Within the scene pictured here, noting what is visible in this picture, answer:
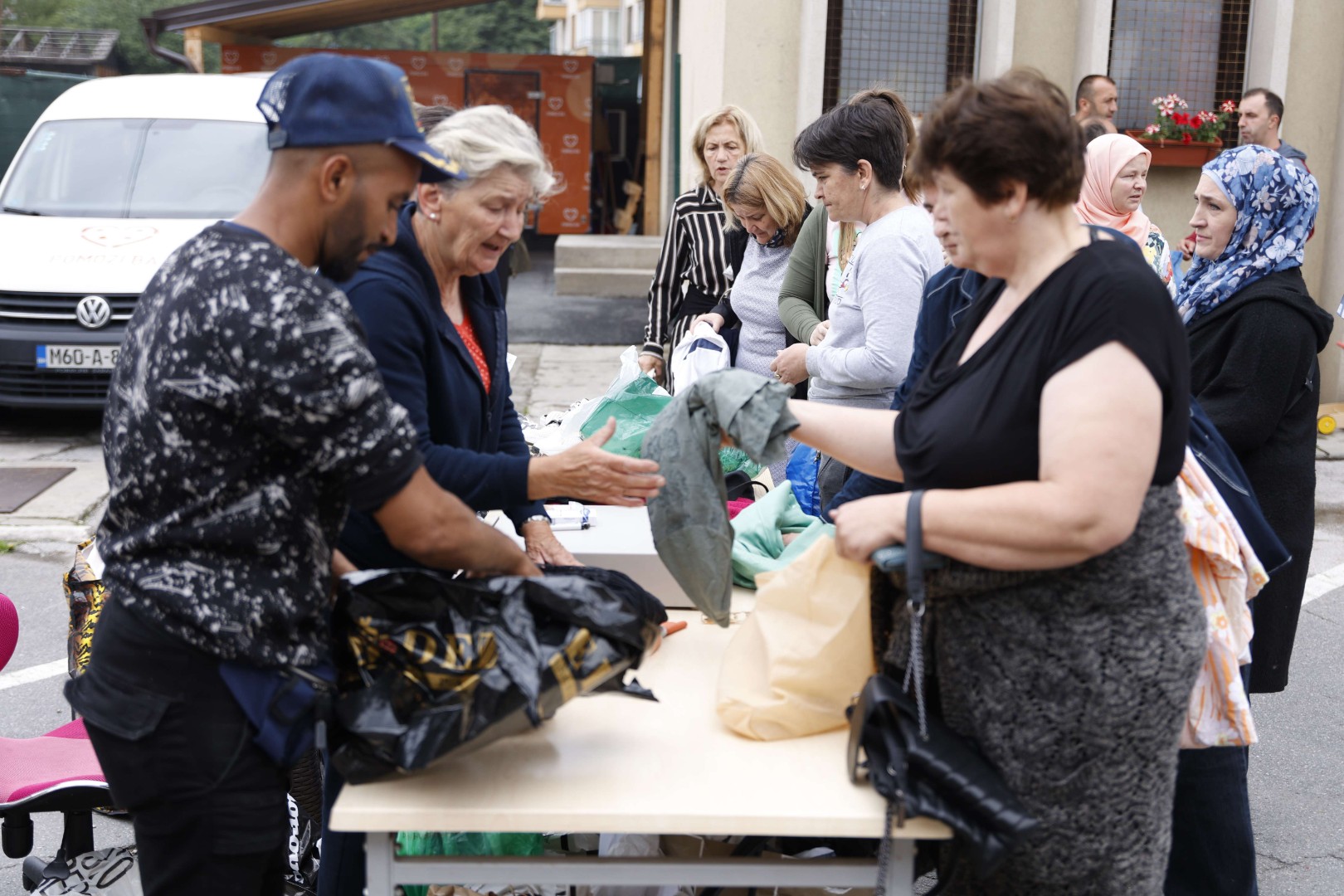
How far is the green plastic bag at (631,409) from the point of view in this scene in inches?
149

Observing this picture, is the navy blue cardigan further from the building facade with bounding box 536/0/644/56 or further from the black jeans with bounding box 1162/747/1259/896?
the building facade with bounding box 536/0/644/56

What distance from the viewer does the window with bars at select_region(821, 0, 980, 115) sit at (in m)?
8.76

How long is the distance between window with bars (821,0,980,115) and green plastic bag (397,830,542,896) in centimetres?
694

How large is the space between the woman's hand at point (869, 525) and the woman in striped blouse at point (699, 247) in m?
3.23

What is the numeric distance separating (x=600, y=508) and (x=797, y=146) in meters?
1.25

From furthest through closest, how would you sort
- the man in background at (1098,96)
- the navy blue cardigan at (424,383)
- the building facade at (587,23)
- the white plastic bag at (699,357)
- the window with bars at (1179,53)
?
the building facade at (587,23) < the window with bars at (1179,53) < the man in background at (1098,96) < the white plastic bag at (699,357) < the navy blue cardigan at (424,383)

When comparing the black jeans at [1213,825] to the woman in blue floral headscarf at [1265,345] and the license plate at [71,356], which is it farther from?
the license plate at [71,356]

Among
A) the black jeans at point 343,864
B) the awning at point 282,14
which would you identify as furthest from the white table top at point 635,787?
the awning at point 282,14

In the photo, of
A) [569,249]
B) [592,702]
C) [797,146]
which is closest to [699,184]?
[797,146]

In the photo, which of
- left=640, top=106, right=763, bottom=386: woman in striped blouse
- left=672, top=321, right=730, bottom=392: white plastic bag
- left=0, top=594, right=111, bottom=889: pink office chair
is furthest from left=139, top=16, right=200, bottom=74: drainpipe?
left=0, top=594, right=111, bottom=889: pink office chair

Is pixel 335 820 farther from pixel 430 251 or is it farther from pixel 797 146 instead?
pixel 797 146

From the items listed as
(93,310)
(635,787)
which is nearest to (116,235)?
(93,310)

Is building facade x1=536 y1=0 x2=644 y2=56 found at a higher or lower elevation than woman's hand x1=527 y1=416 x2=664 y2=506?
higher

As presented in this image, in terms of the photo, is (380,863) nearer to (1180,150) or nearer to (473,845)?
(473,845)
